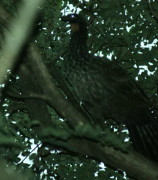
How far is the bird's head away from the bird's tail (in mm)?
1898

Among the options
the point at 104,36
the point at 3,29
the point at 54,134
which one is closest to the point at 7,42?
the point at 3,29

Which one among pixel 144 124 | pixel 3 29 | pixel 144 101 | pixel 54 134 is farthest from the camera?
pixel 144 101

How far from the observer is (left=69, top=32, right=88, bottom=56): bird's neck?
6.93 meters

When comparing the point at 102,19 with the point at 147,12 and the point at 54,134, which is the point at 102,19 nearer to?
the point at 147,12

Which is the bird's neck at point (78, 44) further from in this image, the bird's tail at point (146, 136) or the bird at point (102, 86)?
the bird's tail at point (146, 136)

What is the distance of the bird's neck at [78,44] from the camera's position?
22.7 feet

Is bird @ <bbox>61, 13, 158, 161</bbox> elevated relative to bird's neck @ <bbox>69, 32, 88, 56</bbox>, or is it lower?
lower

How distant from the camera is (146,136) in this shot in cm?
583

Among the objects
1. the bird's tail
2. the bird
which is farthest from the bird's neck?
the bird's tail

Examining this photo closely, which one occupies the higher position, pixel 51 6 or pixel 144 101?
pixel 51 6

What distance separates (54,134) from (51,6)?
175 inches

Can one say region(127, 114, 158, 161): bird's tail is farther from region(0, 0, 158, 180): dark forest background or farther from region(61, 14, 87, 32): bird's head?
region(61, 14, 87, 32): bird's head

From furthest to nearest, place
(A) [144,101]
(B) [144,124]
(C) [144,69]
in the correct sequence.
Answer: (C) [144,69] < (A) [144,101] < (B) [144,124]

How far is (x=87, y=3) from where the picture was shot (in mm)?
7797
